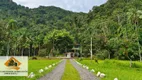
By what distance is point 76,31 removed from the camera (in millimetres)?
131875

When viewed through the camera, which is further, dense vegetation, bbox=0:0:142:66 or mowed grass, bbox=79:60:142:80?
dense vegetation, bbox=0:0:142:66

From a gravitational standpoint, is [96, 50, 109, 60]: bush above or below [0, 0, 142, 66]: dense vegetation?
below

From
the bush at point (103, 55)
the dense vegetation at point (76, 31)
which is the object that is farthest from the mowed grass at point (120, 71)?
the bush at point (103, 55)

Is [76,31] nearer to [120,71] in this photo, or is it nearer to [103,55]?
[103,55]

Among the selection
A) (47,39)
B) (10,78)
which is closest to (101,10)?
(47,39)

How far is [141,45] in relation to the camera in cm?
5503

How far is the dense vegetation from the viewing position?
61206 millimetres

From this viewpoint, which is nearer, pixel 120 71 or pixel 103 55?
pixel 120 71

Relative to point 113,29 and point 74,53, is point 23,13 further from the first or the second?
point 113,29

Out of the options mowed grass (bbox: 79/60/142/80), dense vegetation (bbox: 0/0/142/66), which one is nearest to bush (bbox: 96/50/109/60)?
dense vegetation (bbox: 0/0/142/66)

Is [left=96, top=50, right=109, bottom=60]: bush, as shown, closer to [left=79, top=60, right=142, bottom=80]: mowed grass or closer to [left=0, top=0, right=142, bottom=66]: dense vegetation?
[left=0, top=0, right=142, bottom=66]: dense vegetation

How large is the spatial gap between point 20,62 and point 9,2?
524 ft

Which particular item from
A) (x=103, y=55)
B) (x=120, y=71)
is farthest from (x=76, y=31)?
(x=120, y=71)

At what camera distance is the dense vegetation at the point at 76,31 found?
61.2 m
